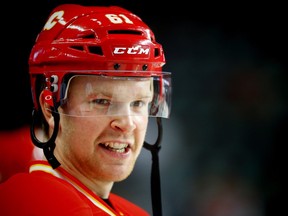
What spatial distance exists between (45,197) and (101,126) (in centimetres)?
29

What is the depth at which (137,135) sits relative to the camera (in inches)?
61.7

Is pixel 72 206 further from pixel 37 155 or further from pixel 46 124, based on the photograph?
pixel 37 155

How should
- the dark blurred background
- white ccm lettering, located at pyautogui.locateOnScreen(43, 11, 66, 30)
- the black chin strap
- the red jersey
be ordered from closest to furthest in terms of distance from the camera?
the red jersey
white ccm lettering, located at pyautogui.locateOnScreen(43, 11, 66, 30)
the black chin strap
the dark blurred background

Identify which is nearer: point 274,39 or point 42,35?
point 42,35

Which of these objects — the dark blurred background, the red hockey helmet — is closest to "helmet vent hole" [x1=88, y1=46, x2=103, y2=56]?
the red hockey helmet

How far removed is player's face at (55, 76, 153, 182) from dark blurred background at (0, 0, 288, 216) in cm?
110

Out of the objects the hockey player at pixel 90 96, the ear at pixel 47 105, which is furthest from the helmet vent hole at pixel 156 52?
the ear at pixel 47 105

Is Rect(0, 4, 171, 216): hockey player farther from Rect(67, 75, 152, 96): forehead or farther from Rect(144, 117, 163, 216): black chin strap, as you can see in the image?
Rect(144, 117, 163, 216): black chin strap

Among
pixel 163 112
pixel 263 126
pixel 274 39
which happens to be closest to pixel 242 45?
pixel 274 39

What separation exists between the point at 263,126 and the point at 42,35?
1745 millimetres

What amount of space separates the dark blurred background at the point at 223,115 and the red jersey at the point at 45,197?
1.16 m

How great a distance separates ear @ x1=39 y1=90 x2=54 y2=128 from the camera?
4.96 ft

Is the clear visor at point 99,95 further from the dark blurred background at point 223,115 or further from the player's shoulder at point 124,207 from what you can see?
the dark blurred background at point 223,115

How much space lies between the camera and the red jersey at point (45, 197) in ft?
4.27
